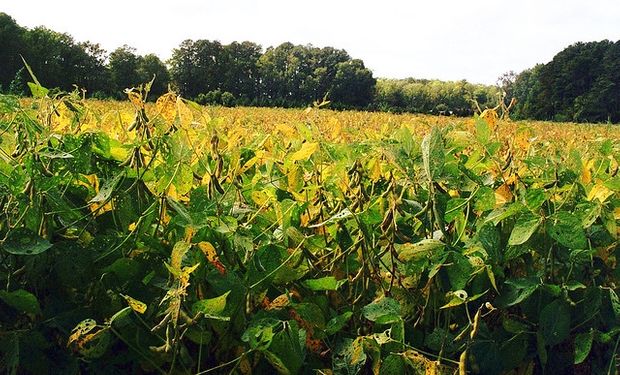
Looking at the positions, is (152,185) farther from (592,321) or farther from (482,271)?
(592,321)

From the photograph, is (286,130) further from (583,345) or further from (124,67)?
(124,67)

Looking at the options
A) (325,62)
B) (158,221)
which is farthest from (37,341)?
(325,62)

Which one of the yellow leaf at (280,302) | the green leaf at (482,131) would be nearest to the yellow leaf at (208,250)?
the yellow leaf at (280,302)

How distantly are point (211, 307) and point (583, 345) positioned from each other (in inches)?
28.0

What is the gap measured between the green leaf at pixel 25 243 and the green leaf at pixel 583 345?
0.93 meters

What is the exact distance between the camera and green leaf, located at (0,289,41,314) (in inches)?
34.3

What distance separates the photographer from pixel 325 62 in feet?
207

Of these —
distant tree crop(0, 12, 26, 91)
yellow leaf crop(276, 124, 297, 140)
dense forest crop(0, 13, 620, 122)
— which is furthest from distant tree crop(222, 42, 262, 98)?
yellow leaf crop(276, 124, 297, 140)

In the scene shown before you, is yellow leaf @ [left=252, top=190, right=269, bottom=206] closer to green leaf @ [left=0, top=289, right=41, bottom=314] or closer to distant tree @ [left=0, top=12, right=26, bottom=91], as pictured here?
green leaf @ [left=0, top=289, right=41, bottom=314]

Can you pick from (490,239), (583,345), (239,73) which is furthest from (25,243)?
(239,73)

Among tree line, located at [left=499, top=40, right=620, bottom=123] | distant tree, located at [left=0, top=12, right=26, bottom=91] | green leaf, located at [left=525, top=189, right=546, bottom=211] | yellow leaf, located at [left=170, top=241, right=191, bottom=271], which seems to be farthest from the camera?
tree line, located at [left=499, top=40, right=620, bottom=123]

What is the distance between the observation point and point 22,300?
0.88 metres

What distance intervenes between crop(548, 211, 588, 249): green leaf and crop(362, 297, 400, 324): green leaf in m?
0.30

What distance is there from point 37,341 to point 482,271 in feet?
2.41
